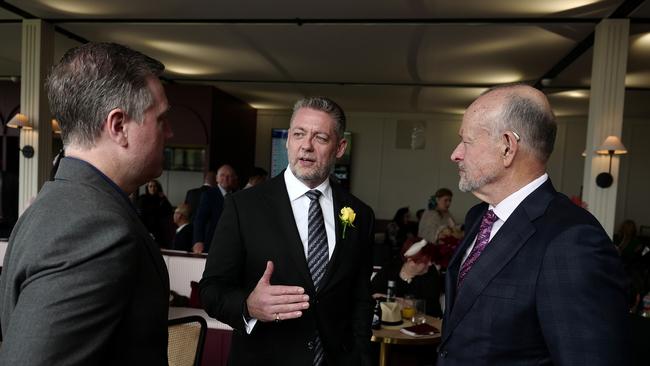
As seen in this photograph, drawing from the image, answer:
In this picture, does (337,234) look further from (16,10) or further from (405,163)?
(405,163)

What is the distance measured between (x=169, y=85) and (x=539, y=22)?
23.9 ft

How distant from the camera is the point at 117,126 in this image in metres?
0.94

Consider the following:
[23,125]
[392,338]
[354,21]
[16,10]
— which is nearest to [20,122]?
[23,125]

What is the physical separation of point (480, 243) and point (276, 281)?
773 mm

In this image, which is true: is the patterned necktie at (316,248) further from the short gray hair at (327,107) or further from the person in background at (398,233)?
the person in background at (398,233)

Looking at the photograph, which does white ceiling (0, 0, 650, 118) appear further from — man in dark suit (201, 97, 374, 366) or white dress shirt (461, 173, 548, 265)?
white dress shirt (461, 173, 548, 265)

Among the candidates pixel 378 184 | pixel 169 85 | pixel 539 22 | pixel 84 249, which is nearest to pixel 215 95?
pixel 169 85

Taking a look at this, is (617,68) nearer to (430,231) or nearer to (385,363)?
(430,231)

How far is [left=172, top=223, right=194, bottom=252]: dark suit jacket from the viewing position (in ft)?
19.8

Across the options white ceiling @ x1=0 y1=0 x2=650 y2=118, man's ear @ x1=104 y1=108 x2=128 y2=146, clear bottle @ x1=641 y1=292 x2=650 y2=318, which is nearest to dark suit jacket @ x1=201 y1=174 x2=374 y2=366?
man's ear @ x1=104 y1=108 x2=128 y2=146

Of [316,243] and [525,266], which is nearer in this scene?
[525,266]

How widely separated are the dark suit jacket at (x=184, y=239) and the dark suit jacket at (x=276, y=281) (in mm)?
4456

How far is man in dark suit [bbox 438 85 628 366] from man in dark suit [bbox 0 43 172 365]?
34.3 inches

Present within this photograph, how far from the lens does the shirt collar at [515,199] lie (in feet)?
4.59
